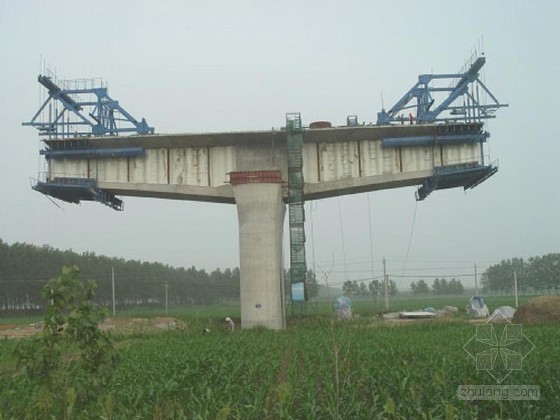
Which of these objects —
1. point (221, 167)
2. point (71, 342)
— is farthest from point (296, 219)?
point (71, 342)

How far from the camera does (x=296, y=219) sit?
34562mm

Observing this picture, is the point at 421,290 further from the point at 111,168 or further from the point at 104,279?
the point at 111,168

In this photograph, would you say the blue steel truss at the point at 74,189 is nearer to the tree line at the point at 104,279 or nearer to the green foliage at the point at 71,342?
the tree line at the point at 104,279

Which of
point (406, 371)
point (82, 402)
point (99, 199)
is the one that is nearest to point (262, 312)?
point (99, 199)

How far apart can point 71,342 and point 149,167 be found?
27.8m

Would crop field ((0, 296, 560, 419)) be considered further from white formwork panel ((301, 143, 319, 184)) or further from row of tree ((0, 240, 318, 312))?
row of tree ((0, 240, 318, 312))

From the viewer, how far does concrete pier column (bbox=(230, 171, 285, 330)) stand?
32750 mm

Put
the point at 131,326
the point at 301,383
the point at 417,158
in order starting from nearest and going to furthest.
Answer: the point at 301,383
the point at 417,158
the point at 131,326

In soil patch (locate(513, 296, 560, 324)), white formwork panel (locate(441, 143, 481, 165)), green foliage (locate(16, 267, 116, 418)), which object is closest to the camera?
green foliage (locate(16, 267, 116, 418))

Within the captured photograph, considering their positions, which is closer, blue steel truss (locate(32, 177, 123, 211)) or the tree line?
blue steel truss (locate(32, 177, 123, 211))

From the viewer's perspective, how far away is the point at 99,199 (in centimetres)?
3494

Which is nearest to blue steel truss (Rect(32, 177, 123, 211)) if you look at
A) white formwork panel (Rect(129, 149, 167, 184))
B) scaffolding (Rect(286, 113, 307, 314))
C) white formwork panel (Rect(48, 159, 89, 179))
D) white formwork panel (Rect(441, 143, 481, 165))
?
white formwork panel (Rect(48, 159, 89, 179))

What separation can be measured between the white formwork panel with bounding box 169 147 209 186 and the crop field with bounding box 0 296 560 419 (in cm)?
1300

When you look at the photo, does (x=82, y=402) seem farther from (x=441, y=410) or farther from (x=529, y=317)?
(x=529, y=317)
